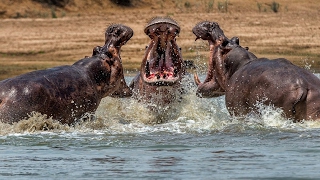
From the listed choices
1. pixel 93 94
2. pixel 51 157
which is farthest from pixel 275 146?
pixel 93 94

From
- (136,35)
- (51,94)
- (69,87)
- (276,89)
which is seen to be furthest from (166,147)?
(136,35)

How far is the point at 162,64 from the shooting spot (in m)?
11.4

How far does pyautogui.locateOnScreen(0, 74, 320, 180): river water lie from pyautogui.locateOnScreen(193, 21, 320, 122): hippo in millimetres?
148

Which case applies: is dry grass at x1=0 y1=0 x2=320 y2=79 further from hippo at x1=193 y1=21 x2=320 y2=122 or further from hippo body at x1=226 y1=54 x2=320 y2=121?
hippo body at x1=226 y1=54 x2=320 y2=121

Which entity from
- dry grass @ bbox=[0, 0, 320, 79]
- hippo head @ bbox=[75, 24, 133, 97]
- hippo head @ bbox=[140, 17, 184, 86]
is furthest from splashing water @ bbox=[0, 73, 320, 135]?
dry grass @ bbox=[0, 0, 320, 79]

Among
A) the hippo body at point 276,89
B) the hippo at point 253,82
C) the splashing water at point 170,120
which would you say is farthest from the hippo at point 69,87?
the hippo body at point 276,89

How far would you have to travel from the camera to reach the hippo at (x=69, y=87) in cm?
982

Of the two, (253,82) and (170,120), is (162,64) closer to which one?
(170,120)

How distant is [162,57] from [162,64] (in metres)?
0.10

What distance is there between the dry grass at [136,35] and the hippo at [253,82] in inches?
361

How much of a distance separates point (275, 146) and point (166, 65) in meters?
3.09

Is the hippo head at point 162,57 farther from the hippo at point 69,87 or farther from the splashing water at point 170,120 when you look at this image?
the splashing water at point 170,120

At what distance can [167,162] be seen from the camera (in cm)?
765

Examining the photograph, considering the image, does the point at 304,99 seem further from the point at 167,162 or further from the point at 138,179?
the point at 138,179
